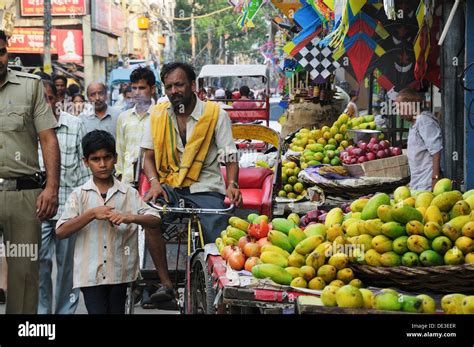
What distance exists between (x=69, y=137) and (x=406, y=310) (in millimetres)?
→ 4147

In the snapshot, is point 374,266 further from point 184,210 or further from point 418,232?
point 184,210

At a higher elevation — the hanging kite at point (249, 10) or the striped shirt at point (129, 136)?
the hanging kite at point (249, 10)

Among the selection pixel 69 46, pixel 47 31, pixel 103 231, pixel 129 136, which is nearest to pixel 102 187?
pixel 103 231

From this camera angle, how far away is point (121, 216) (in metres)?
6.16

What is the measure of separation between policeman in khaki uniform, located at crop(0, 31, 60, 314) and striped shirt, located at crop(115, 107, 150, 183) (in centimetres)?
316

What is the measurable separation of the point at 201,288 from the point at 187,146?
127cm

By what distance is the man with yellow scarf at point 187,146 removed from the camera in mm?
7441

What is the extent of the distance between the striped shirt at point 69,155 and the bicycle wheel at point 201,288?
1793mm

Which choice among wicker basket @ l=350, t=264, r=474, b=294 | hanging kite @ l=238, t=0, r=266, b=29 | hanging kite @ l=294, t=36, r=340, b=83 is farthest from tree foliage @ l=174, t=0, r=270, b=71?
wicker basket @ l=350, t=264, r=474, b=294

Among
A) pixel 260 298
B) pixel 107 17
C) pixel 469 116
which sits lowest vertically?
pixel 260 298

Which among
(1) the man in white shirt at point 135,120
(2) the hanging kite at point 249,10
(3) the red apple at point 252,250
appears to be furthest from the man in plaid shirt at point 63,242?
(2) the hanging kite at point 249,10

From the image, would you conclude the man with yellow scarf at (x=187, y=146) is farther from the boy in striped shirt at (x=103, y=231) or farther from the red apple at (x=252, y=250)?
the red apple at (x=252, y=250)

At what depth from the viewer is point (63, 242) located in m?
8.13
